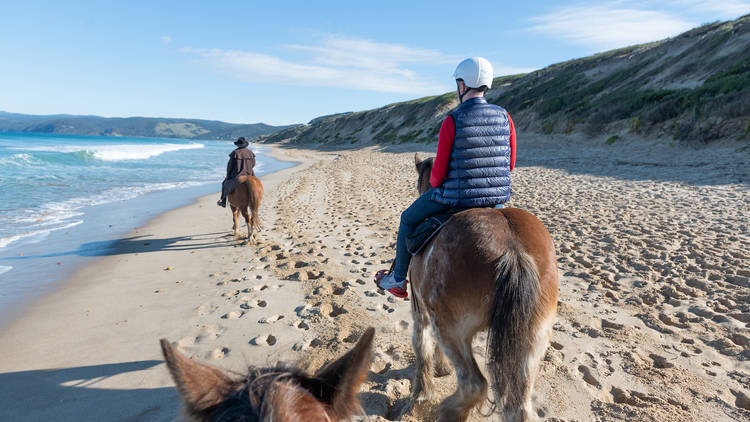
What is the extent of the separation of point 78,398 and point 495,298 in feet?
12.2

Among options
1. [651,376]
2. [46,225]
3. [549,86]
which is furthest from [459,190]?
[549,86]

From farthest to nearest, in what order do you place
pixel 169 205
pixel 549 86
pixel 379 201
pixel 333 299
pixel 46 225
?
pixel 549 86, pixel 169 205, pixel 379 201, pixel 46 225, pixel 333 299

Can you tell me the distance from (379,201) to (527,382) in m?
10.2

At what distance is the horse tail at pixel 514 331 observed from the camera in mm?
2104

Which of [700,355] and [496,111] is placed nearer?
[496,111]

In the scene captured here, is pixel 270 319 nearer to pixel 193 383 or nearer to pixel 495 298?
pixel 495 298

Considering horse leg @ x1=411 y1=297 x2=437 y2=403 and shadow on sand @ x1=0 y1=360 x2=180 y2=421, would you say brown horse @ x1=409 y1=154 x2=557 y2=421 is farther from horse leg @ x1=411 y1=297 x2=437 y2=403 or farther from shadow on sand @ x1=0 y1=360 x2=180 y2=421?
shadow on sand @ x1=0 y1=360 x2=180 y2=421

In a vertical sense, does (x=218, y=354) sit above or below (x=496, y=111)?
below

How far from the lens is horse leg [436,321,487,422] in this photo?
2488 millimetres

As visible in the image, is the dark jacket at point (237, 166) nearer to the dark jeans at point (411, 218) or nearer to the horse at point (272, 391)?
the dark jeans at point (411, 218)

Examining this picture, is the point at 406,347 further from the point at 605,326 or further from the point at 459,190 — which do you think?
the point at 605,326

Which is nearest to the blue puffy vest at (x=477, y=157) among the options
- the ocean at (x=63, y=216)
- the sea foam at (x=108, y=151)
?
the ocean at (x=63, y=216)

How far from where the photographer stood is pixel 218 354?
13.0 feet

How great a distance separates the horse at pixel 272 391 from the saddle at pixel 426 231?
1.64 meters
